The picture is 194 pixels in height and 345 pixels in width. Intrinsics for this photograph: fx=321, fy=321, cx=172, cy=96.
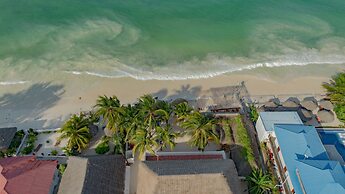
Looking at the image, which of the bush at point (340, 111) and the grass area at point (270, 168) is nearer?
the grass area at point (270, 168)

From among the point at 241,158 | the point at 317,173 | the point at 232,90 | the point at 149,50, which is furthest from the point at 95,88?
the point at 317,173

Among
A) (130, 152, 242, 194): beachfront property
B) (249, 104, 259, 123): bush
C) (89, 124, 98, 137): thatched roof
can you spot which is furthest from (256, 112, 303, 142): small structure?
(89, 124, 98, 137): thatched roof

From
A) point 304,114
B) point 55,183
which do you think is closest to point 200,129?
point 304,114

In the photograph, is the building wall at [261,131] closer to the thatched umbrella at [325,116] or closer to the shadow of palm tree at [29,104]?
the thatched umbrella at [325,116]

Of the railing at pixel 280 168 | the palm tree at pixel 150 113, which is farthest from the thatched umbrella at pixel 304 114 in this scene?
the palm tree at pixel 150 113

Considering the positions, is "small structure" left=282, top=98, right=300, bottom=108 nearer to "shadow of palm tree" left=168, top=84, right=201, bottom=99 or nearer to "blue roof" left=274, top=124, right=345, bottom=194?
"blue roof" left=274, top=124, right=345, bottom=194

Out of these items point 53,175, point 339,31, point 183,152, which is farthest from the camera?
point 339,31

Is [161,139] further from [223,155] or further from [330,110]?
[330,110]
